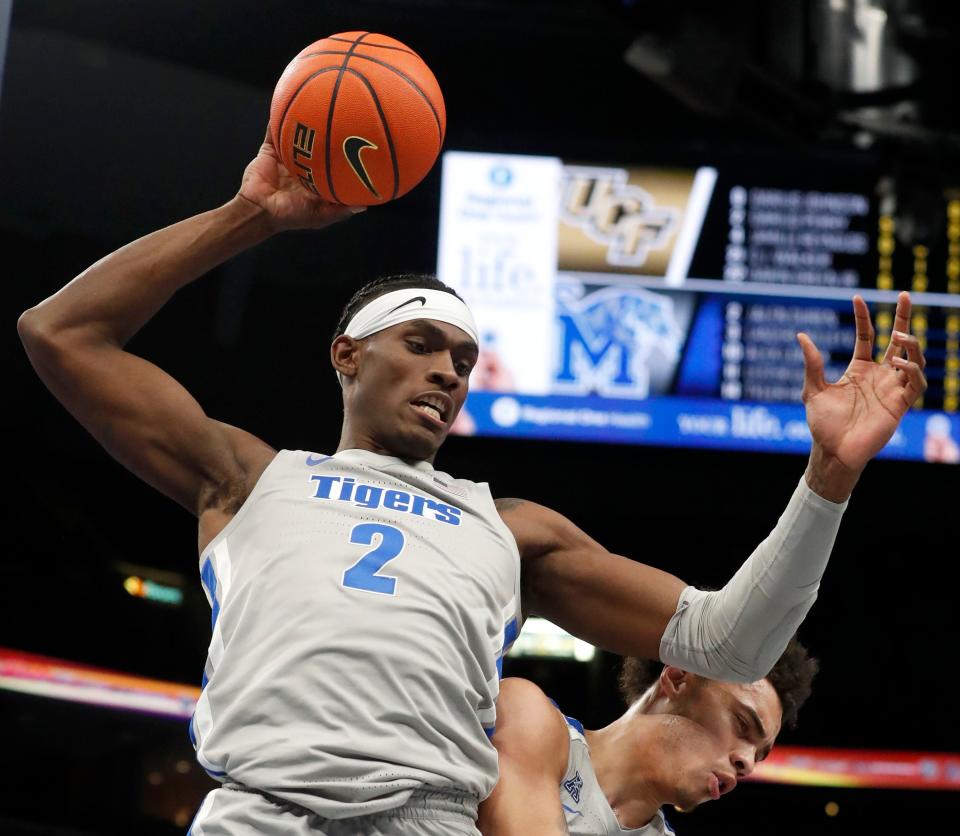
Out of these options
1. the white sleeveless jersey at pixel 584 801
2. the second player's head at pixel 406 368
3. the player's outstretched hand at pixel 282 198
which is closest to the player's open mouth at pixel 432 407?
the second player's head at pixel 406 368

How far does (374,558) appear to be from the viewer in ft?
7.29

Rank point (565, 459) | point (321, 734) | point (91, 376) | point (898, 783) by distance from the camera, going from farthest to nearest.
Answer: point (898, 783) → point (565, 459) → point (91, 376) → point (321, 734)

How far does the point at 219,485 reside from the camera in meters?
2.40

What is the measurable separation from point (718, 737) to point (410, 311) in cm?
119

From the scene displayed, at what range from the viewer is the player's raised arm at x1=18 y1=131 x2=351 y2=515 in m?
2.38

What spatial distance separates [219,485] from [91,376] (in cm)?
29

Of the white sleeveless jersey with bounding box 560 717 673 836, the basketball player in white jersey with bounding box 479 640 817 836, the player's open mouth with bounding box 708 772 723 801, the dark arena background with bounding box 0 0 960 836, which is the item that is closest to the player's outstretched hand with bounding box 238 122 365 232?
the basketball player in white jersey with bounding box 479 640 817 836

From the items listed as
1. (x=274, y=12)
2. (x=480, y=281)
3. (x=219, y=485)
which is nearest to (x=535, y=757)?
(x=219, y=485)

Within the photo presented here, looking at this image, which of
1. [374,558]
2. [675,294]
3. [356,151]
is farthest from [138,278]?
[675,294]

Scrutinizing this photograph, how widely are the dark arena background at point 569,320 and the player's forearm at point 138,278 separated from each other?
118 inches

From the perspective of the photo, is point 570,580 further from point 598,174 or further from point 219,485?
point 598,174

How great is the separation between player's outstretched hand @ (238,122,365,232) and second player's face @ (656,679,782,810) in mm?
1327

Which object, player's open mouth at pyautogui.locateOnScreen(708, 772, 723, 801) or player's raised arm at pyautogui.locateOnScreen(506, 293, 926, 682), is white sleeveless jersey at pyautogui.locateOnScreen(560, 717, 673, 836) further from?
player's raised arm at pyautogui.locateOnScreen(506, 293, 926, 682)

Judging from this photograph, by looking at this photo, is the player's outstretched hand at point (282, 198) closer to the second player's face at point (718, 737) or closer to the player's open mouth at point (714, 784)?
the second player's face at point (718, 737)
